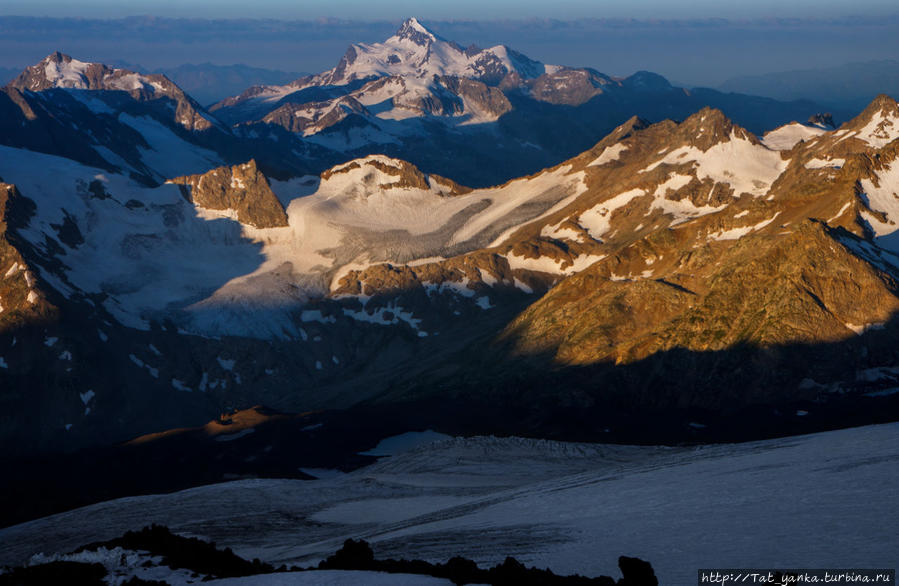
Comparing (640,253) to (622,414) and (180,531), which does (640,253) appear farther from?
(180,531)

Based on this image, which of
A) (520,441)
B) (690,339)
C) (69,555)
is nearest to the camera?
(69,555)

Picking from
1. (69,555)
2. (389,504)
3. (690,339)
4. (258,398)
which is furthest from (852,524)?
(258,398)

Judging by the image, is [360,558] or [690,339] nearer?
[360,558]

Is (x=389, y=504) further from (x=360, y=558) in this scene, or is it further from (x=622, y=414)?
(x=622, y=414)

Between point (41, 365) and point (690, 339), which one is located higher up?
point (41, 365)

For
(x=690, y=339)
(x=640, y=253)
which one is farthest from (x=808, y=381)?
(x=640, y=253)

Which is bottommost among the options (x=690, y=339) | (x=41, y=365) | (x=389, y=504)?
(x=389, y=504)

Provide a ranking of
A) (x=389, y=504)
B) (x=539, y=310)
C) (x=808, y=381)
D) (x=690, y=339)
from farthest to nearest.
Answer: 1. (x=539, y=310)
2. (x=690, y=339)
3. (x=808, y=381)
4. (x=389, y=504)
